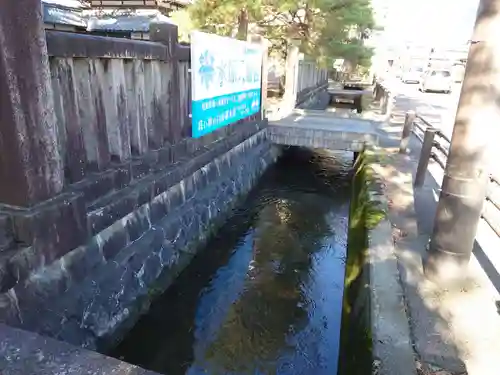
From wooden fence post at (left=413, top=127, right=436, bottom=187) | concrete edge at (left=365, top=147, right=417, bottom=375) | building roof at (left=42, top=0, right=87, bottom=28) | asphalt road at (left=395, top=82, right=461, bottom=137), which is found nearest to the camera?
concrete edge at (left=365, top=147, right=417, bottom=375)

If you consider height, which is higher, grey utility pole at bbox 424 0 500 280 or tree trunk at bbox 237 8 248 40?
tree trunk at bbox 237 8 248 40

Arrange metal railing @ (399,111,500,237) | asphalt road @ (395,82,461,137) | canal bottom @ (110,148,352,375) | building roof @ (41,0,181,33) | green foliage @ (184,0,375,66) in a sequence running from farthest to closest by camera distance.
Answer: asphalt road @ (395,82,461,137) < green foliage @ (184,0,375,66) < building roof @ (41,0,181,33) < metal railing @ (399,111,500,237) < canal bottom @ (110,148,352,375)

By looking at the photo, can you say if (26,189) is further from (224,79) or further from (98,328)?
(224,79)

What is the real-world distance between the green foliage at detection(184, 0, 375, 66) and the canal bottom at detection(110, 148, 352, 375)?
19.2 feet

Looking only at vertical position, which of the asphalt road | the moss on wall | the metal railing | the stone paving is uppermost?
the metal railing

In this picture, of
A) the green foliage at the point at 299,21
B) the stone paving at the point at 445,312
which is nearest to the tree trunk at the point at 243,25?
the green foliage at the point at 299,21

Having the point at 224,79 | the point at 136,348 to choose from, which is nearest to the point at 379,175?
the point at 224,79

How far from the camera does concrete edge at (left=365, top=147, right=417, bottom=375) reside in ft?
8.55

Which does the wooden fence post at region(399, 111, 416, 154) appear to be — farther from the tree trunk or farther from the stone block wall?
the tree trunk

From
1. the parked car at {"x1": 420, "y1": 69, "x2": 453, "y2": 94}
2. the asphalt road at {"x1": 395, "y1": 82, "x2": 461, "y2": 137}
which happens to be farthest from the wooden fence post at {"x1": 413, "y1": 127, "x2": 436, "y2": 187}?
the parked car at {"x1": 420, "y1": 69, "x2": 453, "y2": 94}

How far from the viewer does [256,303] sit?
16.4ft

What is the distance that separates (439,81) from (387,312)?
27.0 metres

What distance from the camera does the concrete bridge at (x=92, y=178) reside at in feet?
9.23

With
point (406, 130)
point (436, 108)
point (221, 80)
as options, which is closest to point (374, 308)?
point (221, 80)
